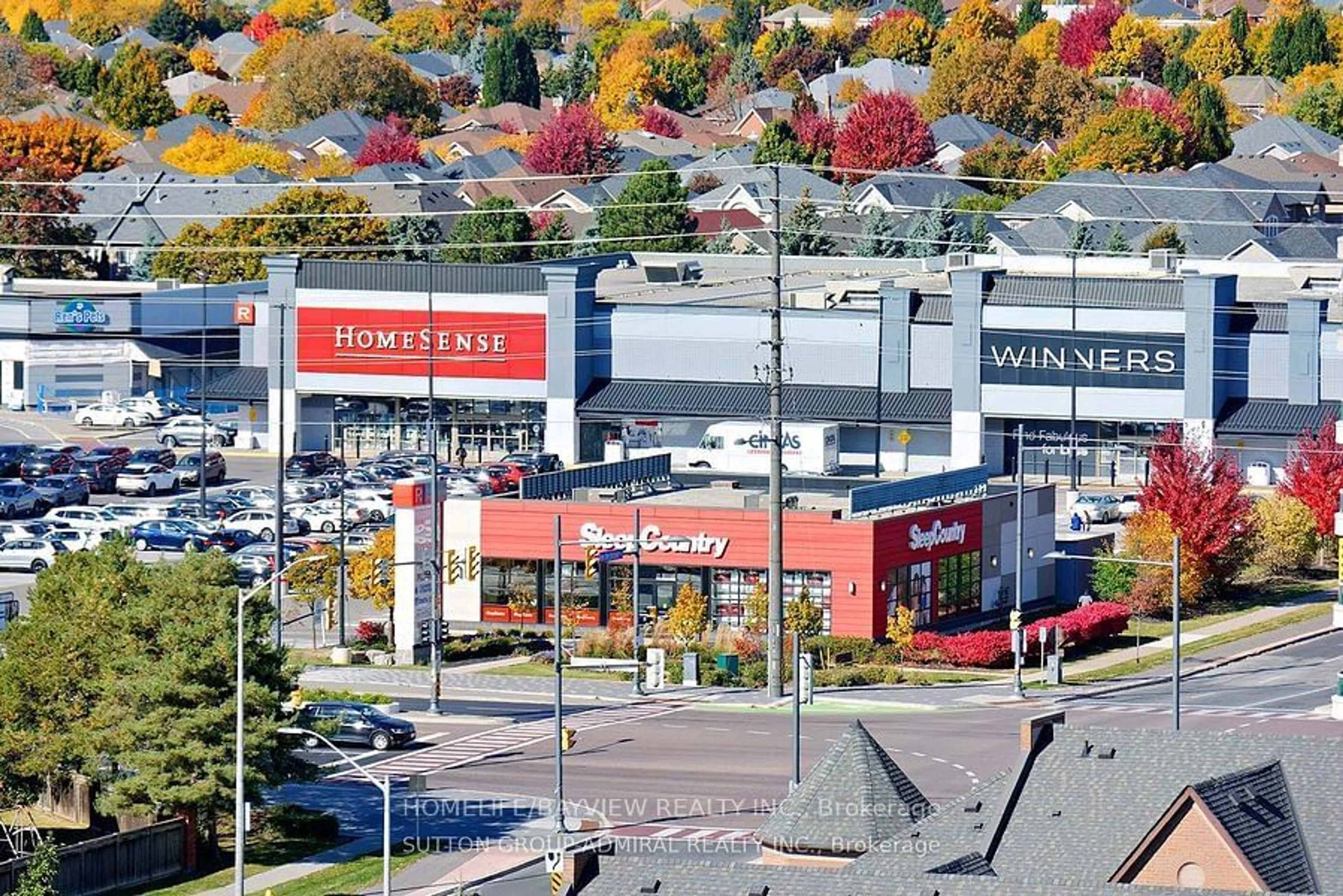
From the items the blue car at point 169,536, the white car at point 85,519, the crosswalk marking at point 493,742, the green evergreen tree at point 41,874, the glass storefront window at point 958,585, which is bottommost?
the green evergreen tree at point 41,874

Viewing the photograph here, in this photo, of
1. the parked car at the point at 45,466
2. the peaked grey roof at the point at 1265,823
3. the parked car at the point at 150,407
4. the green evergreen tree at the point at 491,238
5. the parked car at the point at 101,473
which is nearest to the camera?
the peaked grey roof at the point at 1265,823

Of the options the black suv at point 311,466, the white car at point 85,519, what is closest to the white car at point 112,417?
the black suv at point 311,466

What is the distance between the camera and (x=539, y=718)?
253 ft

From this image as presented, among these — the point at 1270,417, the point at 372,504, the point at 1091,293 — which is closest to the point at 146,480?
the point at 372,504

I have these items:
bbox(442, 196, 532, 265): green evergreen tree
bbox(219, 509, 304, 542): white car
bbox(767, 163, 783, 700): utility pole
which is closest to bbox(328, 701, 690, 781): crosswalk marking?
bbox(767, 163, 783, 700): utility pole

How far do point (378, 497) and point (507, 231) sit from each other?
226ft

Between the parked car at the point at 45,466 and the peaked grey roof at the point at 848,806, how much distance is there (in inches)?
2856

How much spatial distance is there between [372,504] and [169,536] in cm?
948

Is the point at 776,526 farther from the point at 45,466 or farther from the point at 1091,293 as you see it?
the point at 45,466

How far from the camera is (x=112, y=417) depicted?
135000 millimetres

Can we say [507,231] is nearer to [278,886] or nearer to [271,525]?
[271,525]

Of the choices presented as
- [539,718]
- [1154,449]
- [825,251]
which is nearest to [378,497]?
[1154,449]

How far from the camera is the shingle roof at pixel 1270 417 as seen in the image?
11844cm

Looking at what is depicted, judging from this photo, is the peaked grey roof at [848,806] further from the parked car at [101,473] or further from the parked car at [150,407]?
the parked car at [150,407]
